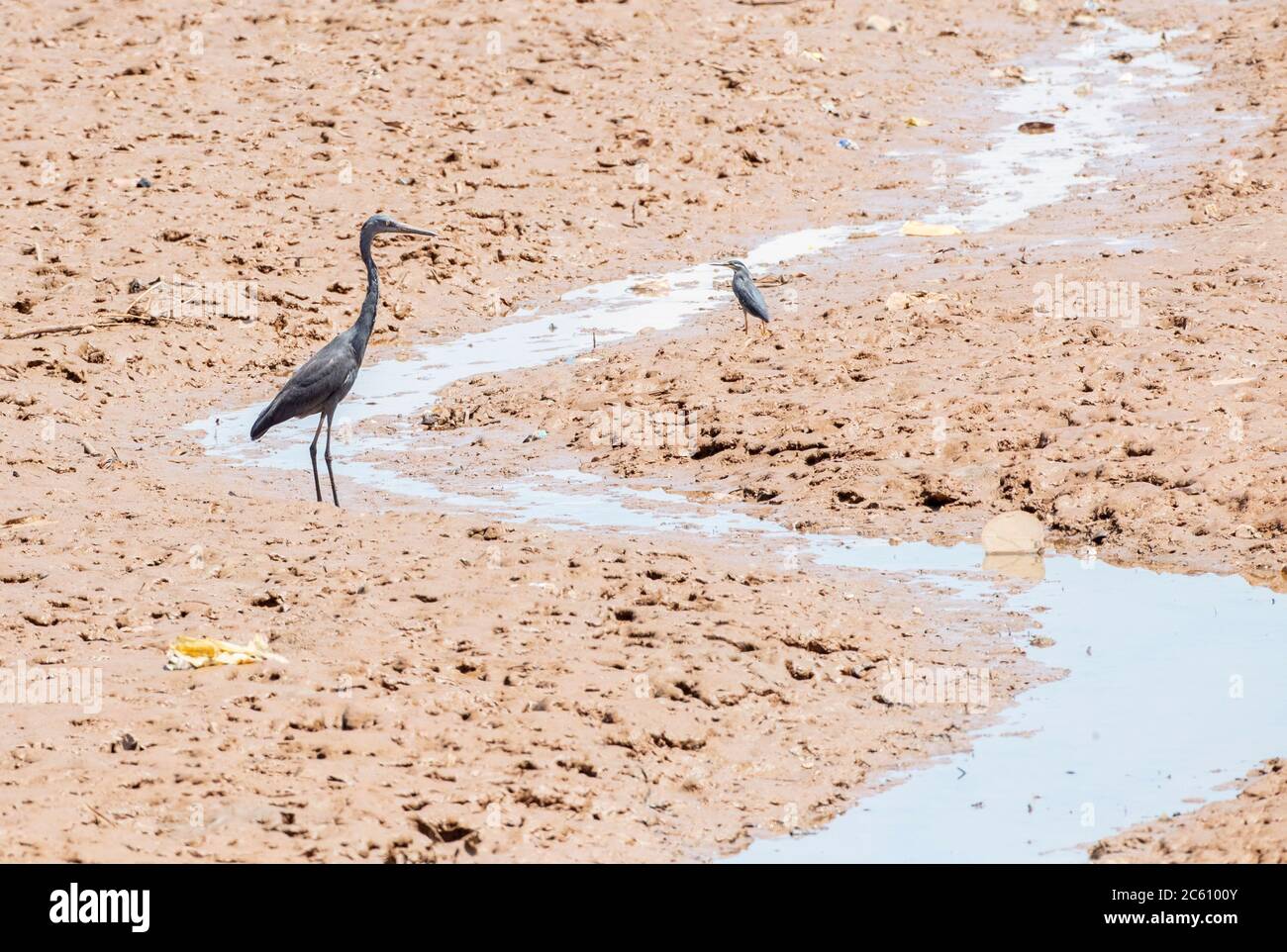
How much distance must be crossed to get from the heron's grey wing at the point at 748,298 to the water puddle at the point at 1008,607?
1.41 metres

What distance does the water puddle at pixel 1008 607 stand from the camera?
6.14 metres

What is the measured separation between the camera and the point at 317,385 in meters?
Answer: 10.5

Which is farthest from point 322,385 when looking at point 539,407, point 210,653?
point 210,653

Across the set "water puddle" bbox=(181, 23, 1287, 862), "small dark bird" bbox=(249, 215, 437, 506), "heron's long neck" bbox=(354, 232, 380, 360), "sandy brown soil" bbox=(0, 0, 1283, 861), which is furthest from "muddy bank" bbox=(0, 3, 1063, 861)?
"heron's long neck" bbox=(354, 232, 380, 360)

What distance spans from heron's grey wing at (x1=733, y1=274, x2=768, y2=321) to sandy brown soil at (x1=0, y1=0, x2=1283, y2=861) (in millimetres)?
474

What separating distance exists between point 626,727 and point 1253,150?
13.4m

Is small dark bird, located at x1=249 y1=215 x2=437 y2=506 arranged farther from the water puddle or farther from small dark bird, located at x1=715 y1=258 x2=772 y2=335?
small dark bird, located at x1=715 y1=258 x2=772 y2=335

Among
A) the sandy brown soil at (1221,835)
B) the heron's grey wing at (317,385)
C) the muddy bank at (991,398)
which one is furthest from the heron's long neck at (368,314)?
the sandy brown soil at (1221,835)

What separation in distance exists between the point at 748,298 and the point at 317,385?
392 cm

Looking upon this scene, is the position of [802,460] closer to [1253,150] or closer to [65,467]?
[65,467]

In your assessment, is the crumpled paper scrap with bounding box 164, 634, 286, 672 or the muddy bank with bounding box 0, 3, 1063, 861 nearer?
the muddy bank with bounding box 0, 3, 1063, 861

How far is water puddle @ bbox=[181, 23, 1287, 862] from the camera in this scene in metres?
6.14

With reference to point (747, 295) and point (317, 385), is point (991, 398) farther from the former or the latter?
point (317, 385)

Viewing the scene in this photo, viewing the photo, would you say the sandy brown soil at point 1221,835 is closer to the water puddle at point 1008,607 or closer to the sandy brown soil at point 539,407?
the water puddle at point 1008,607
